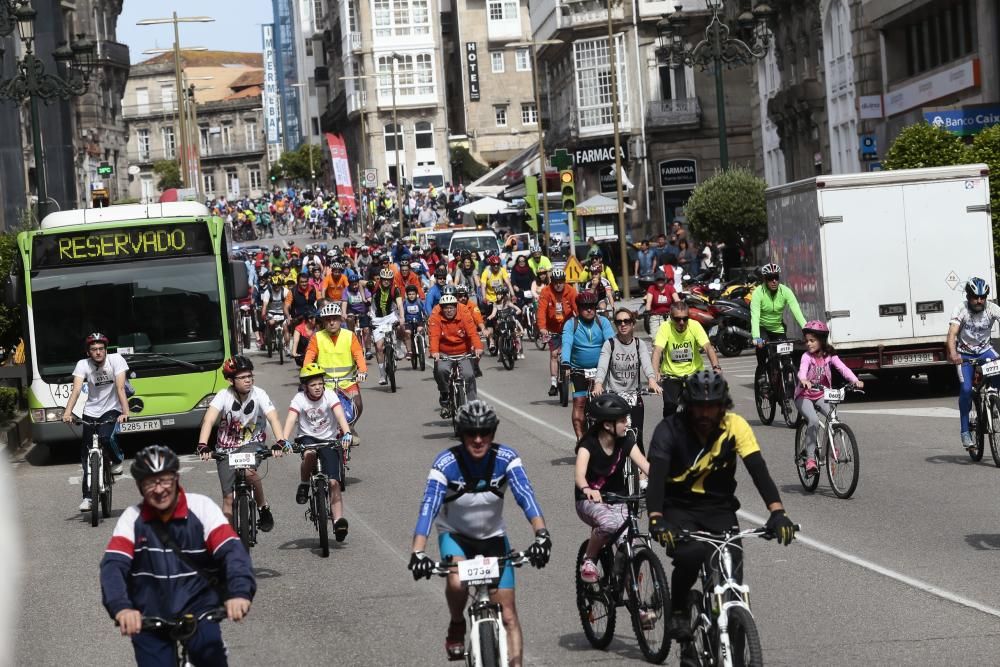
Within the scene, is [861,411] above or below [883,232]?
below

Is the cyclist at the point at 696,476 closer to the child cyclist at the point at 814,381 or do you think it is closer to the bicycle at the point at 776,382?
the child cyclist at the point at 814,381

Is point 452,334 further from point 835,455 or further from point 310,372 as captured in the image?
point 310,372

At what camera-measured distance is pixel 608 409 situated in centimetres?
922

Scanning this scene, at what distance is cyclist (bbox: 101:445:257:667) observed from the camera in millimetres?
6703

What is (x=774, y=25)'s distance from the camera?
52.9 meters

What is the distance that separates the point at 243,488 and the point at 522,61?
10962cm

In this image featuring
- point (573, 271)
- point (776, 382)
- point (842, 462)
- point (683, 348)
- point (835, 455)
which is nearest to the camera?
point (842, 462)

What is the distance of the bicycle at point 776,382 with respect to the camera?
19.8 meters

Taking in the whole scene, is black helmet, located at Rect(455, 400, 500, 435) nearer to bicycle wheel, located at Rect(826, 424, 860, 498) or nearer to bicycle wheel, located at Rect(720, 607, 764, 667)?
bicycle wheel, located at Rect(720, 607, 764, 667)

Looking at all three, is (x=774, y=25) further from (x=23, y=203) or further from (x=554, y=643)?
(x=554, y=643)

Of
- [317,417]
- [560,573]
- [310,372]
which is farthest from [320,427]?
[560,573]

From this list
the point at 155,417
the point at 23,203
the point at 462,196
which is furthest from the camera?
the point at 462,196

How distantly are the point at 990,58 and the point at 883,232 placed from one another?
1443cm

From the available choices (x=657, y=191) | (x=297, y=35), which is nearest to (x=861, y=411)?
(x=657, y=191)
